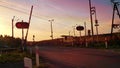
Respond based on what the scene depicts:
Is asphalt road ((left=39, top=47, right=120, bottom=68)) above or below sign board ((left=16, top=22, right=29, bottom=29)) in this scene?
below

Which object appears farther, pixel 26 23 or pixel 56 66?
pixel 26 23

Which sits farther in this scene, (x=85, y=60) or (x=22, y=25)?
(x=22, y=25)

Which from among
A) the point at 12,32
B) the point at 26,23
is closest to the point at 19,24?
the point at 26,23

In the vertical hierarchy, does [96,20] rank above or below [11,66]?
above

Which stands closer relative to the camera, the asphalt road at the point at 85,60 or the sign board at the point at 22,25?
the asphalt road at the point at 85,60

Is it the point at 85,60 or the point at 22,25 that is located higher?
the point at 22,25

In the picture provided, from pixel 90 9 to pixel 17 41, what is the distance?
1456 centimetres

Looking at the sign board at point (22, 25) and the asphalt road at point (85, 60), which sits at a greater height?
the sign board at point (22, 25)

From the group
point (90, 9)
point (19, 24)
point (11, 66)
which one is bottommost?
point (11, 66)

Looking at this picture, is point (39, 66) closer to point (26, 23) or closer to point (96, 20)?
point (26, 23)

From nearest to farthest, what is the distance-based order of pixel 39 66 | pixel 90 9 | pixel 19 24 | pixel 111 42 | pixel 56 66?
pixel 39 66
pixel 56 66
pixel 19 24
pixel 111 42
pixel 90 9

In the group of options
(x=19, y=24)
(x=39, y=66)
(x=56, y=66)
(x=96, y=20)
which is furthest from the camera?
(x=96, y=20)

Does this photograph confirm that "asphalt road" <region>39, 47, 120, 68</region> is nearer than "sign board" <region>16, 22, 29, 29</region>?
Yes

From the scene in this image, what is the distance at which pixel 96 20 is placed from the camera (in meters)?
75.4
